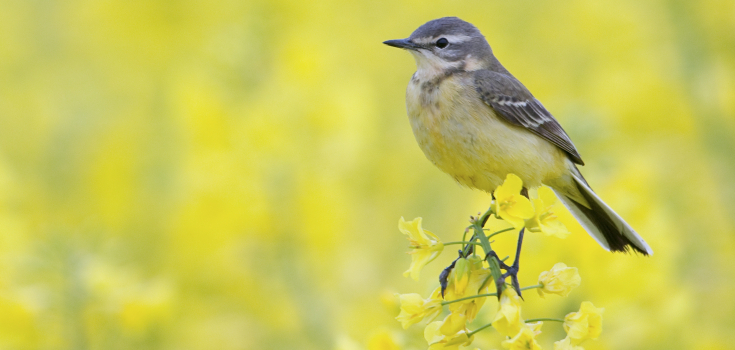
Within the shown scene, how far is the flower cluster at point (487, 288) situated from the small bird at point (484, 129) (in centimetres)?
79

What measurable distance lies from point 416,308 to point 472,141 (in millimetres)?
1087

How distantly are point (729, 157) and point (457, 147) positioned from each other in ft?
7.98

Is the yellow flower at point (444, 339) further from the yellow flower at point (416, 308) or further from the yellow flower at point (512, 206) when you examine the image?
the yellow flower at point (512, 206)

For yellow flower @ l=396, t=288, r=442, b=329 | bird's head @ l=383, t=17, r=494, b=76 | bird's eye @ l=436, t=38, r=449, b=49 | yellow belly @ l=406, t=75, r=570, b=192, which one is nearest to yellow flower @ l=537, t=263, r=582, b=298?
yellow flower @ l=396, t=288, r=442, b=329

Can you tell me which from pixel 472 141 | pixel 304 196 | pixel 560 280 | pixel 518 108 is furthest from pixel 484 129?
pixel 304 196

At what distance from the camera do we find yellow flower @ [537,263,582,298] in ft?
7.06

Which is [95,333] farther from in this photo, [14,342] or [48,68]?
[48,68]

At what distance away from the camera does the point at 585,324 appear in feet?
6.79

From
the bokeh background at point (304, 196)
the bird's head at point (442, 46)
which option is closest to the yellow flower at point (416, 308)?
the bokeh background at point (304, 196)

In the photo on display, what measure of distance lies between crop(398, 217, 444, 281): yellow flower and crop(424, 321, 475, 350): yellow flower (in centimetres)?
16

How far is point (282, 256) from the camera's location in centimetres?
455

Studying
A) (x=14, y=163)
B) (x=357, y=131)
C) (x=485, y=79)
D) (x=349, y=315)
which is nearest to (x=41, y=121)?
(x=14, y=163)

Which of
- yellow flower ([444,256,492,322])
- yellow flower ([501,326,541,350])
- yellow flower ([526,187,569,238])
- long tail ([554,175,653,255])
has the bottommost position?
yellow flower ([501,326,541,350])

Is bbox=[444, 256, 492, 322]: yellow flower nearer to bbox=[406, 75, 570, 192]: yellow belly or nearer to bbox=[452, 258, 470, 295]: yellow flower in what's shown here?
bbox=[452, 258, 470, 295]: yellow flower
